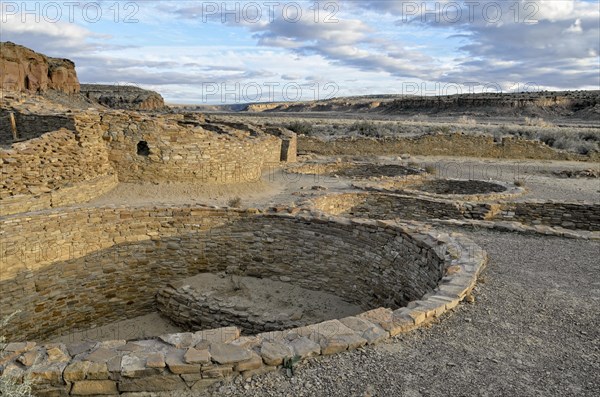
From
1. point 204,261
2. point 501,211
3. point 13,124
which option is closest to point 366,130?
point 501,211

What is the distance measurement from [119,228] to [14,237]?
56.3 inches

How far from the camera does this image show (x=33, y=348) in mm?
3166

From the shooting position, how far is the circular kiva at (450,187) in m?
11.4

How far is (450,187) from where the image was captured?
13211 millimetres

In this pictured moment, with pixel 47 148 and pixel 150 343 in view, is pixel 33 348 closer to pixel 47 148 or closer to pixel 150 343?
pixel 150 343

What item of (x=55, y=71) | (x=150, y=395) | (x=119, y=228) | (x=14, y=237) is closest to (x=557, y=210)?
(x=119, y=228)

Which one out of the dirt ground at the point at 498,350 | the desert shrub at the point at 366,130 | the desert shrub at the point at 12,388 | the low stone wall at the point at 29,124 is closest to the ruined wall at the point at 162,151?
the low stone wall at the point at 29,124

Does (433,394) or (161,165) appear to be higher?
(161,165)

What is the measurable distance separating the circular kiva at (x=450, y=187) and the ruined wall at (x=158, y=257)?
14.3 feet

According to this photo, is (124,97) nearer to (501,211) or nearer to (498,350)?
(501,211)

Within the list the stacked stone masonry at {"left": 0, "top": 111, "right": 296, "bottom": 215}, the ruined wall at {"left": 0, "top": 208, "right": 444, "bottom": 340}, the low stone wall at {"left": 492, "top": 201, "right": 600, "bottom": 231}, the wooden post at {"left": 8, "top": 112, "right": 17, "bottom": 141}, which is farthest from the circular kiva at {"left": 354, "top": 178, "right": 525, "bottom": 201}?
the wooden post at {"left": 8, "top": 112, "right": 17, "bottom": 141}

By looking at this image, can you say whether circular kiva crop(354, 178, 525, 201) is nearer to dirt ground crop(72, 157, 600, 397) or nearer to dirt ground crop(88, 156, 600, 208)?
dirt ground crop(88, 156, 600, 208)

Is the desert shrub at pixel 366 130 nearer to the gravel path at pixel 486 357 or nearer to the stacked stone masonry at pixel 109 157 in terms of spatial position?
the stacked stone masonry at pixel 109 157

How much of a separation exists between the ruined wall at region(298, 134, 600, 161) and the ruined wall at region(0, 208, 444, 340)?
44.9 feet
